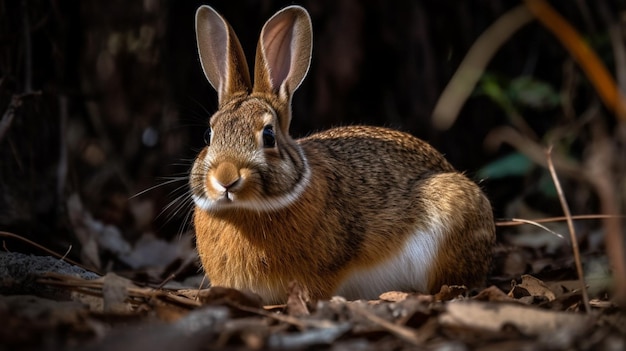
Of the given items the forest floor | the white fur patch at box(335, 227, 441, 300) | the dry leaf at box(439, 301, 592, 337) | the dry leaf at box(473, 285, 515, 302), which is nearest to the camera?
the forest floor

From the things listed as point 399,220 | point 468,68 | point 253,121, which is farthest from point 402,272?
point 468,68

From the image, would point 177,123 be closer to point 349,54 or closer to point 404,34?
point 349,54

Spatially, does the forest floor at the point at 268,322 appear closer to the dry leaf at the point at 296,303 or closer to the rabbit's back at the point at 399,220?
the dry leaf at the point at 296,303

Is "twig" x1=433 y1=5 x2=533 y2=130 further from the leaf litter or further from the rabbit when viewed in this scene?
the leaf litter

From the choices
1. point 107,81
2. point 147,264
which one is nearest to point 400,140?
point 147,264

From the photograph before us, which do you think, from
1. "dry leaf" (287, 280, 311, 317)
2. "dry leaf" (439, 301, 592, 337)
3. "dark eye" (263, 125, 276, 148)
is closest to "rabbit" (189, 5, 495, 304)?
"dark eye" (263, 125, 276, 148)
